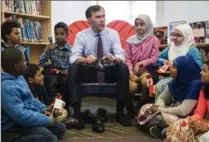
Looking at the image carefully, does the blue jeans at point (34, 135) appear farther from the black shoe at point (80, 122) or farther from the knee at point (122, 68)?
the knee at point (122, 68)

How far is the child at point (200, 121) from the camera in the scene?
1838mm

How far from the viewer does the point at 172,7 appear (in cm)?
417

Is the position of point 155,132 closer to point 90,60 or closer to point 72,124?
point 72,124

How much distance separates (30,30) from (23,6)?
0.30 m

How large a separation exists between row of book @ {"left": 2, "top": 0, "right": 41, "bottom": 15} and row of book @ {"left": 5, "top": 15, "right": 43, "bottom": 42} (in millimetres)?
110

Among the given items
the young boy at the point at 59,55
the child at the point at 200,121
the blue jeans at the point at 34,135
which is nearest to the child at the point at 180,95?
the child at the point at 200,121

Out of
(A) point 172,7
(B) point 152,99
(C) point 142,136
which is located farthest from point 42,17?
(C) point 142,136

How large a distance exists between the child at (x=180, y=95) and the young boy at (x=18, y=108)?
0.79 meters

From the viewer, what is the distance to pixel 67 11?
496cm

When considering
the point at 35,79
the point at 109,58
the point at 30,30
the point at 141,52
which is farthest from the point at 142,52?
the point at 30,30

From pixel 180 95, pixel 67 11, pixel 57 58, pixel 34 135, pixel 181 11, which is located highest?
pixel 67 11

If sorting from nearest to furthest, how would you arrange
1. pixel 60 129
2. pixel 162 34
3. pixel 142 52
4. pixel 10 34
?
1. pixel 60 129
2. pixel 10 34
3. pixel 142 52
4. pixel 162 34

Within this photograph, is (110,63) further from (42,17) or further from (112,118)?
(42,17)

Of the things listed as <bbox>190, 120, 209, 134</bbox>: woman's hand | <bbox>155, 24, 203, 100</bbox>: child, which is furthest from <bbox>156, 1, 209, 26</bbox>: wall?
<bbox>190, 120, 209, 134</bbox>: woman's hand
